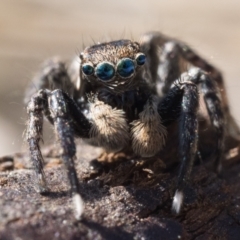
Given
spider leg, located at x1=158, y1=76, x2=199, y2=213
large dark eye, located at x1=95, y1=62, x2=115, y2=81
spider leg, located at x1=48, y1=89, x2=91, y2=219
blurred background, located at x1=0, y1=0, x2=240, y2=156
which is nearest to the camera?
spider leg, located at x1=48, y1=89, x2=91, y2=219

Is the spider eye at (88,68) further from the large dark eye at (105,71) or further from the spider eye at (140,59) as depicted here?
the spider eye at (140,59)

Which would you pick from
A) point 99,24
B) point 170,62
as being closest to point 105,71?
point 170,62

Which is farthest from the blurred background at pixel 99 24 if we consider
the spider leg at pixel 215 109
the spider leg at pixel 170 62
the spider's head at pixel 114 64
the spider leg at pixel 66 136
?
the spider leg at pixel 66 136

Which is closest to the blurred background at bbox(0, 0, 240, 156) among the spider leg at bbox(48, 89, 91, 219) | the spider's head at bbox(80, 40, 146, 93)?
the spider's head at bbox(80, 40, 146, 93)

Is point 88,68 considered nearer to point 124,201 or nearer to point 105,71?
point 105,71

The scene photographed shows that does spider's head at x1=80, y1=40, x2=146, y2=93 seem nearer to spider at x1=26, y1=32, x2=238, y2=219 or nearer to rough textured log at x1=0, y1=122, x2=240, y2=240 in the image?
spider at x1=26, y1=32, x2=238, y2=219

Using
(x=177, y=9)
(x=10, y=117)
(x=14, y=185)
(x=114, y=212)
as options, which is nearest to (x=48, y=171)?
(x=14, y=185)
